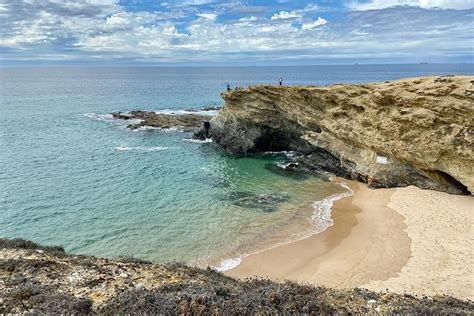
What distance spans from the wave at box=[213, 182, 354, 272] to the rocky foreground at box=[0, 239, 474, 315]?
575 centimetres

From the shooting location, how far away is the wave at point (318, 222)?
17.7 meters

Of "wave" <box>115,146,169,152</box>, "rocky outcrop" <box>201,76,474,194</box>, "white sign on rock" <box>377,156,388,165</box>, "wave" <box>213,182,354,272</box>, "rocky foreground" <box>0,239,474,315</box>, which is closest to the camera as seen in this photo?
"rocky foreground" <box>0,239,474,315</box>

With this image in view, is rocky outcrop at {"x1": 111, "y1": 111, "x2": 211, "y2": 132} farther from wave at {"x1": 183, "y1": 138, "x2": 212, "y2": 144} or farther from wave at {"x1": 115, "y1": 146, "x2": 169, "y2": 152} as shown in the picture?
wave at {"x1": 115, "y1": 146, "x2": 169, "y2": 152}

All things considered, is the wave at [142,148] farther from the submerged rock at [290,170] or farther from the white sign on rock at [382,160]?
the white sign on rock at [382,160]

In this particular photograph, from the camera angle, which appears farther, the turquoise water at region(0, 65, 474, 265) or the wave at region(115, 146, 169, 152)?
the wave at region(115, 146, 169, 152)

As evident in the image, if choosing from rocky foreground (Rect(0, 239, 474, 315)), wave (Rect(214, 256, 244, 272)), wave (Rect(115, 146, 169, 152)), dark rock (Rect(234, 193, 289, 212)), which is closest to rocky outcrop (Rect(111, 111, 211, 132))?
wave (Rect(115, 146, 169, 152))

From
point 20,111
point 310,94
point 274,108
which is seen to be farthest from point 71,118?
point 310,94

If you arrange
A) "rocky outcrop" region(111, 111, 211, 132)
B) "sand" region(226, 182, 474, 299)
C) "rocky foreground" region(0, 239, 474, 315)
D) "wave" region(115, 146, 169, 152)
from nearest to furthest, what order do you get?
"rocky foreground" region(0, 239, 474, 315), "sand" region(226, 182, 474, 299), "wave" region(115, 146, 169, 152), "rocky outcrop" region(111, 111, 211, 132)

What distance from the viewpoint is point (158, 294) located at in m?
9.07

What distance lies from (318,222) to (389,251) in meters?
5.02

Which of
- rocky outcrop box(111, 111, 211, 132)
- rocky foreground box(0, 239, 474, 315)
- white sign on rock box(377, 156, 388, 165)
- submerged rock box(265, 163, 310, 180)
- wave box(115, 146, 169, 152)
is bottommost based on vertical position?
wave box(115, 146, 169, 152)

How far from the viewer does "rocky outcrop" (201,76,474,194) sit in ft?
76.8

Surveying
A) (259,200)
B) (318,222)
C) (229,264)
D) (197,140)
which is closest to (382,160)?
(318,222)

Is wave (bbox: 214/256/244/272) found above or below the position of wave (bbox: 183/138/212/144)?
below
